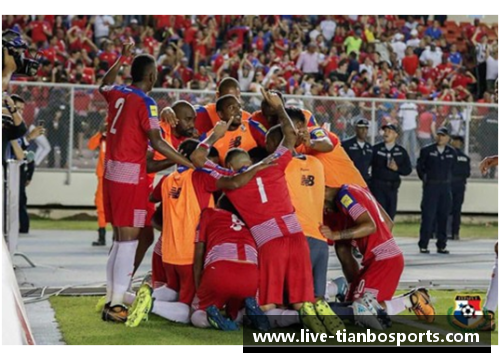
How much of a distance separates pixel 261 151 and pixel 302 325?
6.12 ft

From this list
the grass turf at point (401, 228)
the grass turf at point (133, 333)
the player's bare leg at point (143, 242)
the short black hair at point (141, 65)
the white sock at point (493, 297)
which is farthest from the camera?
the grass turf at point (401, 228)

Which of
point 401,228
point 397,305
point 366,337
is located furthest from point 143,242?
point 401,228

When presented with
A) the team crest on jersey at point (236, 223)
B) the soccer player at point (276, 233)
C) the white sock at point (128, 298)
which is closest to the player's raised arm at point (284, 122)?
the soccer player at point (276, 233)

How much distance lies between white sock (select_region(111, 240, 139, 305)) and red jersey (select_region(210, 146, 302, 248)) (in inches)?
40.9

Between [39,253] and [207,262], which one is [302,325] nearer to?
[207,262]

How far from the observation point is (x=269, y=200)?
27.7 feet

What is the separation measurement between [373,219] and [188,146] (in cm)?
168

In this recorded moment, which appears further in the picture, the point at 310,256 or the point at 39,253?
the point at 39,253

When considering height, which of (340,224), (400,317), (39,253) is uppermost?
(340,224)

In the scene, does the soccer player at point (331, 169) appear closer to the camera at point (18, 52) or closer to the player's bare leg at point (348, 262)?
the player's bare leg at point (348, 262)

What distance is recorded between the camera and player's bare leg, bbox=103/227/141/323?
8820mm

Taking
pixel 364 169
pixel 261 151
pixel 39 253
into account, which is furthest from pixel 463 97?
pixel 261 151

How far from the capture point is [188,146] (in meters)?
9.02

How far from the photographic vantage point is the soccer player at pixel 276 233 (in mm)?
8305
